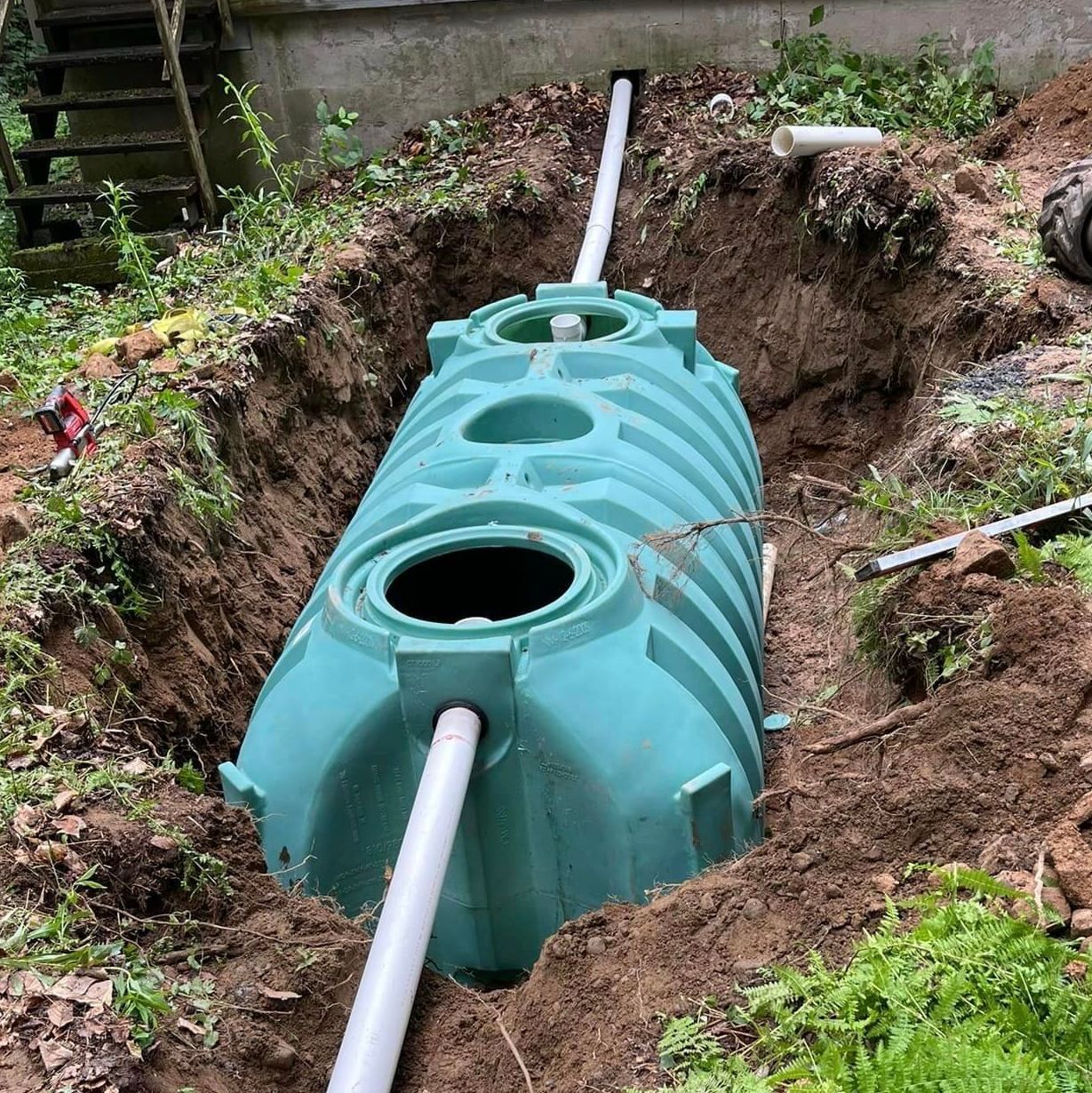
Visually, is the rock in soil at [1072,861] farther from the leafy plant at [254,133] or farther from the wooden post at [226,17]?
the wooden post at [226,17]

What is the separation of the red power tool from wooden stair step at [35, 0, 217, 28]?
565 cm

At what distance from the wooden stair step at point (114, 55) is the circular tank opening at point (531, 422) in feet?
19.8

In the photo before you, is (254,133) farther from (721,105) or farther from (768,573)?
(768,573)

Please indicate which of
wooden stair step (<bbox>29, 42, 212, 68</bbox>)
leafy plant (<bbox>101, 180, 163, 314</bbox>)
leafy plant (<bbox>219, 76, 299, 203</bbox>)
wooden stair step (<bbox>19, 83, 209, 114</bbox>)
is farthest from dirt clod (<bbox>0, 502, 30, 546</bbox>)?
wooden stair step (<bbox>29, 42, 212, 68</bbox>)

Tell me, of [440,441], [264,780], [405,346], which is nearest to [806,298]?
[405,346]

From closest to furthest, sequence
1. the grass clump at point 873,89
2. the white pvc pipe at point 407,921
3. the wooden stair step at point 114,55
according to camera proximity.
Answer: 1. the white pvc pipe at point 407,921
2. the grass clump at point 873,89
3. the wooden stair step at point 114,55

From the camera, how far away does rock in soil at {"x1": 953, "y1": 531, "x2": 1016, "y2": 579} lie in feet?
10.6

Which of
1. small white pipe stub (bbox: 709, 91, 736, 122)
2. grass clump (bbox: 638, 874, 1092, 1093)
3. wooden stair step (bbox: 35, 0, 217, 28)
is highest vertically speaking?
wooden stair step (bbox: 35, 0, 217, 28)

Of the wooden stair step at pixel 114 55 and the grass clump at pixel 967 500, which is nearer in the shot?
the grass clump at pixel 967 500

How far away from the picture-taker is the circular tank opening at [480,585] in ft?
12.8

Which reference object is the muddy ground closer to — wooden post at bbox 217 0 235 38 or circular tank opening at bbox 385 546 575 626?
circular tank opening at bbox 385 546 575 626

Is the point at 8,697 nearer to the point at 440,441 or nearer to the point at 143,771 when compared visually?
the point at 143,771

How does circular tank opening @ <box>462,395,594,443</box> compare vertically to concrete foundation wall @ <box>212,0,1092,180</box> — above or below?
below

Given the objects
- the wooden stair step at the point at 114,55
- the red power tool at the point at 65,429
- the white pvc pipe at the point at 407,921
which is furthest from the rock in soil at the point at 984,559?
the wooden stair step at the point at 114,55
